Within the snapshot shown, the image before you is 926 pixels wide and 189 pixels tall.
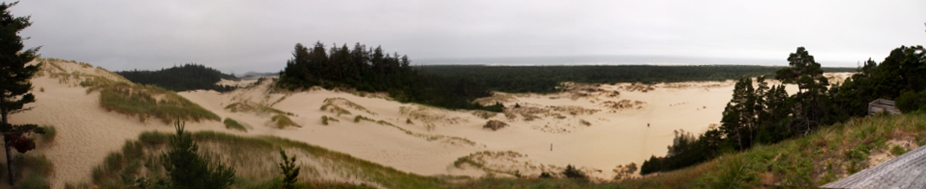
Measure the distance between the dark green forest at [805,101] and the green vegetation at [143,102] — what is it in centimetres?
1473

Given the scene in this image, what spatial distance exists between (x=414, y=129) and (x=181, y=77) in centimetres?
3557

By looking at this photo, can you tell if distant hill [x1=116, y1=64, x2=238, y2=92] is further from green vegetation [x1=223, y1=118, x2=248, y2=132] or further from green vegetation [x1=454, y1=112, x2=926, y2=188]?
green vegetation [x1=454, y1=112, x2=926, y2=188]

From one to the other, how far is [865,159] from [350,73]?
31917 mm

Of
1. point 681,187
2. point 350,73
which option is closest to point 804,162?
point 681,187

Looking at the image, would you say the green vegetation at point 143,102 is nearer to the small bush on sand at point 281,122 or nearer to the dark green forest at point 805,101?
the small bush on sand at point 281,122

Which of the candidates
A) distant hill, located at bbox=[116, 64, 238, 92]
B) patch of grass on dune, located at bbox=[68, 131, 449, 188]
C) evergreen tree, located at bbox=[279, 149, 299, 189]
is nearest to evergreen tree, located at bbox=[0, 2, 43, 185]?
patch of grass on dune, located at bbox=[68, 131, 449, 188]

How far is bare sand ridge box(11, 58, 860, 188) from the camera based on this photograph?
8477 millimetres

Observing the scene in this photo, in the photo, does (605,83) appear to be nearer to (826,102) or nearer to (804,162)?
(826,102)

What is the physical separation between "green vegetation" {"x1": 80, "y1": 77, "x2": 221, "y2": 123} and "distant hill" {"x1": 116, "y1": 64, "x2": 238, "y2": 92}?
2253 cm

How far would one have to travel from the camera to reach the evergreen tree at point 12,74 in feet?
20.5

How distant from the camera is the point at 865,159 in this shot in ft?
11.9

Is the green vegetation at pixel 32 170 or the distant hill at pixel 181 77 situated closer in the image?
the green vegetation at pixel 32 170

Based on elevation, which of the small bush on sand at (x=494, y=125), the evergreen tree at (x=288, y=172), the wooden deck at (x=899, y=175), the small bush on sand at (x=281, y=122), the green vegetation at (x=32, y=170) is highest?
the wooden deck at (x=899, y=175)

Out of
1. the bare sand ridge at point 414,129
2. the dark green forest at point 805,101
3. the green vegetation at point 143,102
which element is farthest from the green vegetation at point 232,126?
the dark green forest at point 805,101
